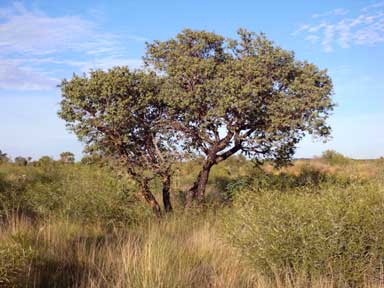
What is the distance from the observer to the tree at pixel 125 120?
9.80 metres

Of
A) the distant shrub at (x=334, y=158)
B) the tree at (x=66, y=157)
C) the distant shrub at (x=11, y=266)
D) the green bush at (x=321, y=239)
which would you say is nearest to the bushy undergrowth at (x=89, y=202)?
the green bush at (x=321, y=239)

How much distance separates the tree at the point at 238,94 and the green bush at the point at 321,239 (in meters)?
3.76

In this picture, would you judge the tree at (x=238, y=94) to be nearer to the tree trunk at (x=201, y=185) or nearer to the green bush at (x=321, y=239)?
the tree trunk at (x=201, y=185)

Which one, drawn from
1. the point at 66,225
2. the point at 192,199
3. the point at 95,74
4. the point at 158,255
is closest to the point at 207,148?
the point at 192,199

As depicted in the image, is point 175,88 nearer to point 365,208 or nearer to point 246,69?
point 246,69

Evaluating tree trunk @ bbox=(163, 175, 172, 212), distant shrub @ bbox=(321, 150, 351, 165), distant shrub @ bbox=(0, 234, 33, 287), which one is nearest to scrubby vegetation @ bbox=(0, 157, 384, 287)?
distant shrub @ bbox=(0, 234, 33, 287)

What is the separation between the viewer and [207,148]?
432 inches

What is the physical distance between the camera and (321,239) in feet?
17.3

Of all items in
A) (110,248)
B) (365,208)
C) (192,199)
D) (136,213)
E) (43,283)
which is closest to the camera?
(43,283)

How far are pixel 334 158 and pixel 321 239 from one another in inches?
1112

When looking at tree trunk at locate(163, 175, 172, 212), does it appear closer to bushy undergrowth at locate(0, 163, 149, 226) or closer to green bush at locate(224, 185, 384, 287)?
bushy undergrowth at locate(0, 163, 149, 226)

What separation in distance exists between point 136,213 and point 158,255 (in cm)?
392

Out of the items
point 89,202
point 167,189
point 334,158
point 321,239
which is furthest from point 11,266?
point 334,158

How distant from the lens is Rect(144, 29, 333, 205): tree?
383 inches
